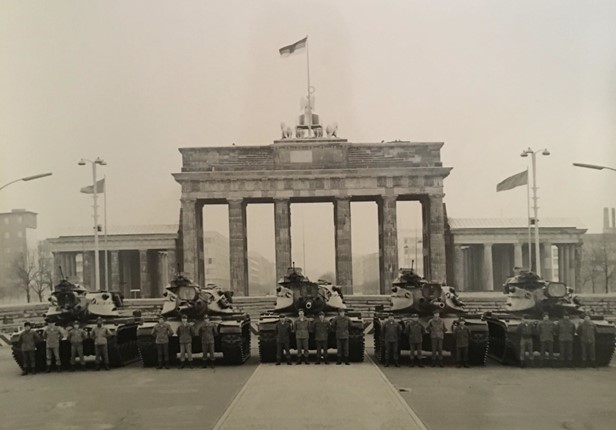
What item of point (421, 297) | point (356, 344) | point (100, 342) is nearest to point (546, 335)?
point (421, 297)

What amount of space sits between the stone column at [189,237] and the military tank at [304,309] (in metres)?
25.7

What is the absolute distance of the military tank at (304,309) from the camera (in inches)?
765

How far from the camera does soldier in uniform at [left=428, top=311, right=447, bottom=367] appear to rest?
1877 cm

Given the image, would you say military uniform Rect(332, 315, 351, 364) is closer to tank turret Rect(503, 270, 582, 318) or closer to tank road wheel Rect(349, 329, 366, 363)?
tank road wheel Rect(349, 329, 366, 363)

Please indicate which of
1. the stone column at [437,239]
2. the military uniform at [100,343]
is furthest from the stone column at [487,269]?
the military uniform at [100,343]

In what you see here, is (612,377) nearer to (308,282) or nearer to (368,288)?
(308,282)

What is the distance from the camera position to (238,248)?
4631 centimetres

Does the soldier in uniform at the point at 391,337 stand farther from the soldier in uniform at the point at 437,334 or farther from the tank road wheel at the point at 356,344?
the soldier in uniform at the point at 437,334

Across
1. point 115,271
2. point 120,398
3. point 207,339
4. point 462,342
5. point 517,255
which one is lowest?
point 120,398

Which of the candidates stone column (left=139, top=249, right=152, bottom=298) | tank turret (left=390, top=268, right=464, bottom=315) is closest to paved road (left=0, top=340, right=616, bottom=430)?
tank turret (left=390, top=268, right=464, bottom=315)

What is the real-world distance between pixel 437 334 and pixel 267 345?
14.7 ft

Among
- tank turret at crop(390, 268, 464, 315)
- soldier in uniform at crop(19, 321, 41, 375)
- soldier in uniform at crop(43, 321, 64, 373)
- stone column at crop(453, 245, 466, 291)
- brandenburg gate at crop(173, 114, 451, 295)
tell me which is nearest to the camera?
soldier in uniform at crop(19, 321, 41, 375)

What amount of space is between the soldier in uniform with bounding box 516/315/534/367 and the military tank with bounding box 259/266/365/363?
4079 millimetres

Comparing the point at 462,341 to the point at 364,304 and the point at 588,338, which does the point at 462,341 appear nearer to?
the point at 588,338
